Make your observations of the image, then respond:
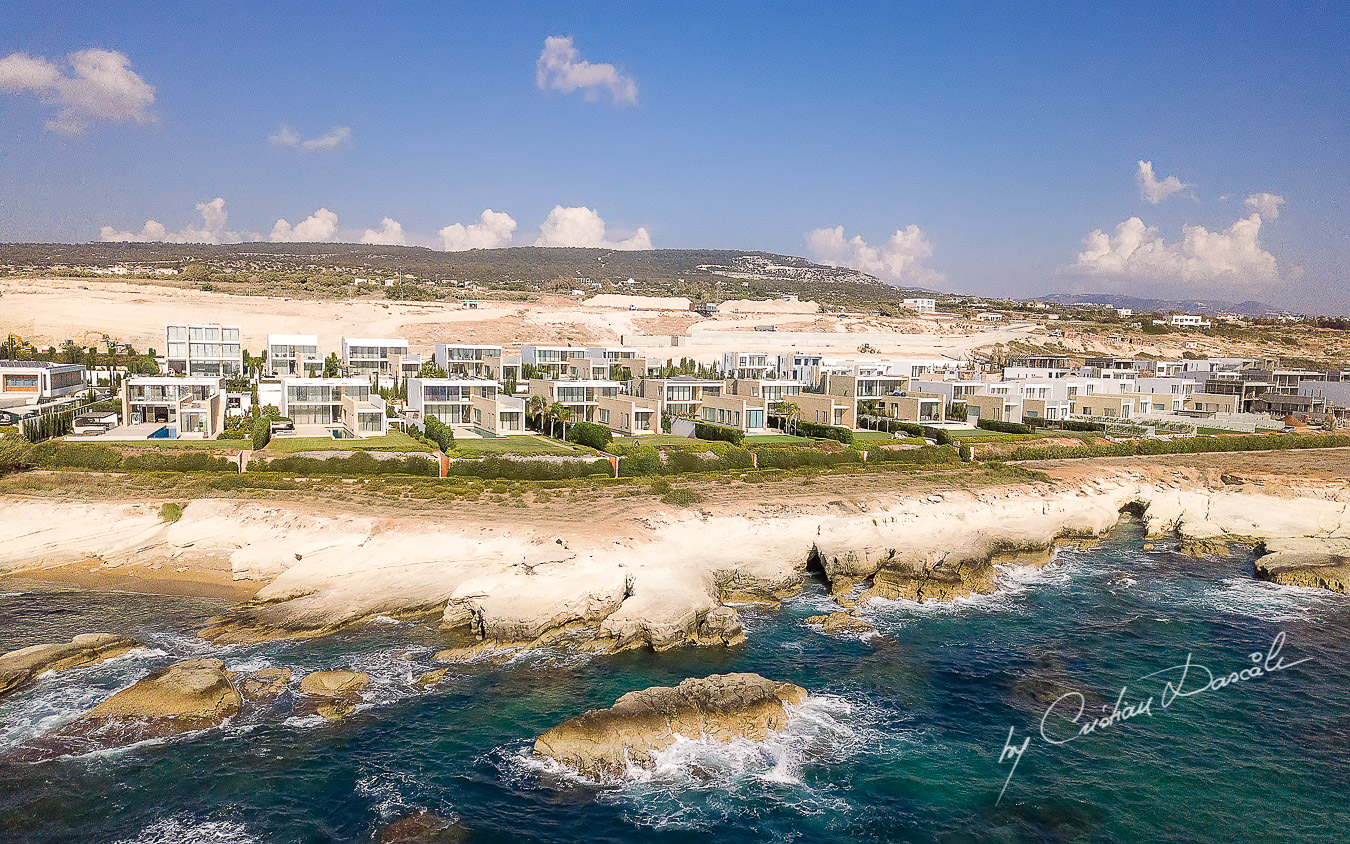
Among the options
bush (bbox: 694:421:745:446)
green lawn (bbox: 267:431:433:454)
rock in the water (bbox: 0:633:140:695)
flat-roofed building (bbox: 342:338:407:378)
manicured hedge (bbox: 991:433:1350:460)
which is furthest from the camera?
flat-roofed building (bbox: 342:338:407:378)

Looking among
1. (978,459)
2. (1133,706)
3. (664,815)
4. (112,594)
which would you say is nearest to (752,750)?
(664,815)

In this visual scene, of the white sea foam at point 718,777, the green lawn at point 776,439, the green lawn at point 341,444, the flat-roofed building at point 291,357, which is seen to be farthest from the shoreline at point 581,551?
the flat-roofed building at point 291,357

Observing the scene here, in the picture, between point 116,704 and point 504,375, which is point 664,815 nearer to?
point 116,704

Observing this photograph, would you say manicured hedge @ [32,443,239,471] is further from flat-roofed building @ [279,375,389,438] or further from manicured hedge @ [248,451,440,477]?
flat-roofed building @ [279,375,389,438]

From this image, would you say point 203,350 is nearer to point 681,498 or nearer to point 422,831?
point 681,498

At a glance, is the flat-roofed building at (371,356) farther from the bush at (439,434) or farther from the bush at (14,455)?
the bush at (14,455)

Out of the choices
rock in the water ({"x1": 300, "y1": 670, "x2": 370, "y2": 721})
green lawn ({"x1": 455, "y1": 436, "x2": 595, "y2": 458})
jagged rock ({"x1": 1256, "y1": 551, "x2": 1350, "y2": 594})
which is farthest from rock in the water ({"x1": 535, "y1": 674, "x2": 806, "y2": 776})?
A: green lawn ({"x1": 455, "y1": 436, "x2": 595, "y2": 458})
